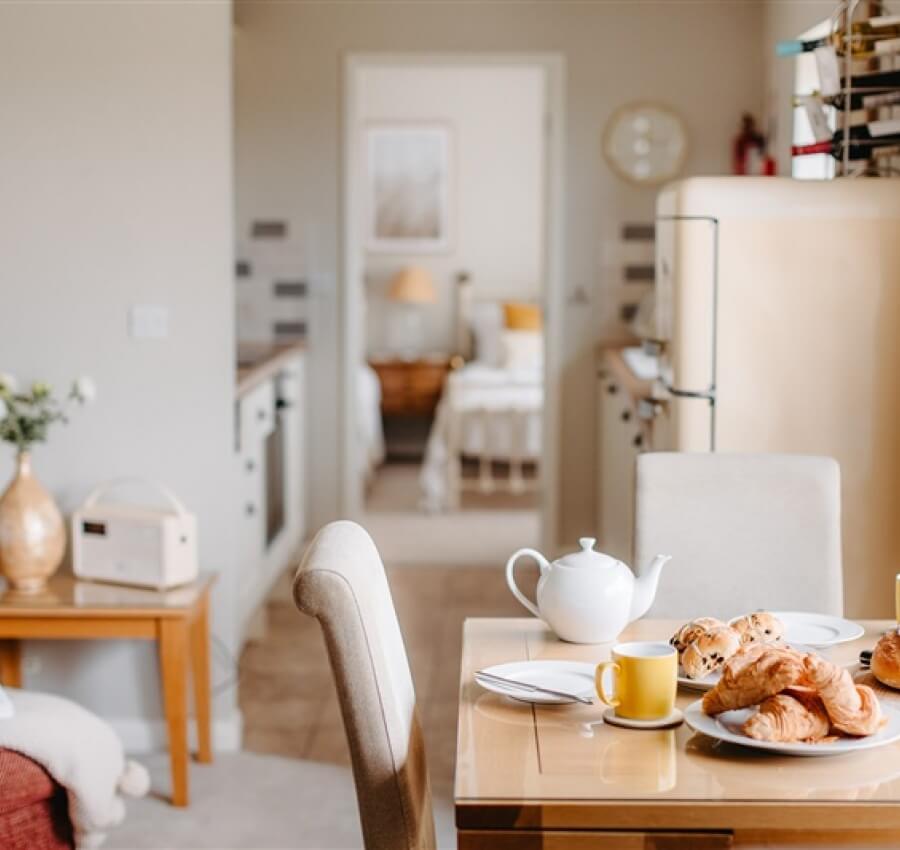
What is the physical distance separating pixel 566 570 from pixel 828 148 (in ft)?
6.00

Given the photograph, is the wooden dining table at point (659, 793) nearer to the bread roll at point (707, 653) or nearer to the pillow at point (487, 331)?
the bread roll at point (707, 653)

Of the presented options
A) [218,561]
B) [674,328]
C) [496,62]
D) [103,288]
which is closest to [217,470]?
[218,561]

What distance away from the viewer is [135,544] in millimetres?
3492

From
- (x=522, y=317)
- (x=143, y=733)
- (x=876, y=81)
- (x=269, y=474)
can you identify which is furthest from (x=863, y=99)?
(x=522, y=317)

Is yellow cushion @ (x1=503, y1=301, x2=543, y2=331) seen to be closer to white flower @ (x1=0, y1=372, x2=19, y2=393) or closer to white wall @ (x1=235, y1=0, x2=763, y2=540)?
white wall @ (x1=235, y1=0, x2=763, y2=540)

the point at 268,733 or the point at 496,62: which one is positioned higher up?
the point at 496,62

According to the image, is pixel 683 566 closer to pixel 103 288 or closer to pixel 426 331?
pixel 103 288

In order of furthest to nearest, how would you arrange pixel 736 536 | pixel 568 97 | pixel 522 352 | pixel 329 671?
1. pixel 522 352
2. pixel 568 97
3. pixel 329 671
4. pixel 736 536

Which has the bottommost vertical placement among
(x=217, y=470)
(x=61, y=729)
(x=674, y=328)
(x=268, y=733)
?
(x=268, y=733)

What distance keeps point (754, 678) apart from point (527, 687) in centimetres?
32

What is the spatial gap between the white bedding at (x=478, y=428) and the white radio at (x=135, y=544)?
364cm

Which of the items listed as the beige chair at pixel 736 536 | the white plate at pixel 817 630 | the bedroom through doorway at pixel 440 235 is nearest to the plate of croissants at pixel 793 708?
the white plate at pixel 817 630

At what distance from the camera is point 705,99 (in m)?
5.84

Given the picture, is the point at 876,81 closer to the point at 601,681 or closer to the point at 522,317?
the point at 601,681
